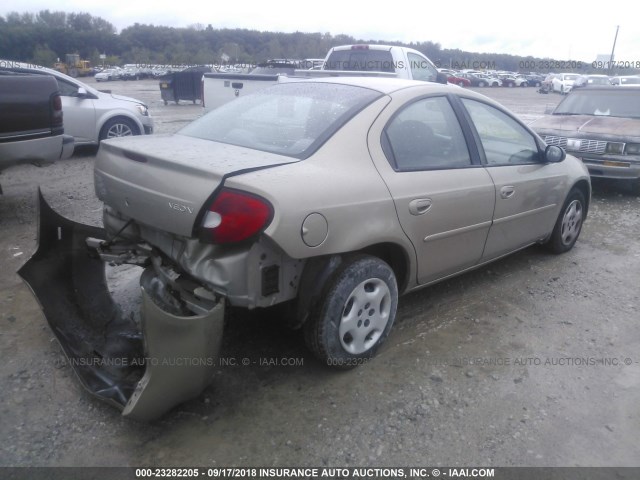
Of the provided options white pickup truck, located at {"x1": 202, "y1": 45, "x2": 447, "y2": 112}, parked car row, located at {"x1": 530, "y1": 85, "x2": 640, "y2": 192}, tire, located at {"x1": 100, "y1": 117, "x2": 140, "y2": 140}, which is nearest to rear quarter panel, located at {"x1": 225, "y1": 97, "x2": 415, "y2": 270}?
white pickup truck, located at {"x1": 202, "y1": 45, "x2": 447, "y2": 112}

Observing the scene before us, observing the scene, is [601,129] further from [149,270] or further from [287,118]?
[149,270]

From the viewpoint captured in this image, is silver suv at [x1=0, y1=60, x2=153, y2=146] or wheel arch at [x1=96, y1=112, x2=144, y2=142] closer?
silver suv at [x1=0, y1=60, x2=153, y2=146]

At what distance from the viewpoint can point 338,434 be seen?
2559 mm

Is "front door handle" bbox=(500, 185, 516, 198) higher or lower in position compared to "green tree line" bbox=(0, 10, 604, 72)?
lower

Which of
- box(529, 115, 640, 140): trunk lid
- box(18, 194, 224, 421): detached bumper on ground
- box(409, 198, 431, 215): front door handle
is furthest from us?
box(529, 115, 640, 140): trunk lid

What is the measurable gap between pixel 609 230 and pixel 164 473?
559 centimetres

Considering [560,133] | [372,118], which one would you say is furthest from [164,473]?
[560,133]

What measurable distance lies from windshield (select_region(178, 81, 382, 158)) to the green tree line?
148 ft

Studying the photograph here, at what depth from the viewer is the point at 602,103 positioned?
8.26 meters

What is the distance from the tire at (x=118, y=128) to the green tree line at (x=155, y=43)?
127 feet

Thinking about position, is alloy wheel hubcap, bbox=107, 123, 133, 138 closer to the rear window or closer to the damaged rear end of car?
the rear window

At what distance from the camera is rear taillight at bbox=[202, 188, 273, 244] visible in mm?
2410

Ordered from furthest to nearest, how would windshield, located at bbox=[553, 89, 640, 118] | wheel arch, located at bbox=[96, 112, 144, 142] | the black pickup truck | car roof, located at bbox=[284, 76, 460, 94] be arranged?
wheel arch, located at bbox=[96, 112, 144, 142]
windshield, located at bbox=[553, 89, 640, 118]
the black pickup truck
car roof, located at bbox=[284, 76, 460, 94]

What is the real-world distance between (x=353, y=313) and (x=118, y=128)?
302 inches
